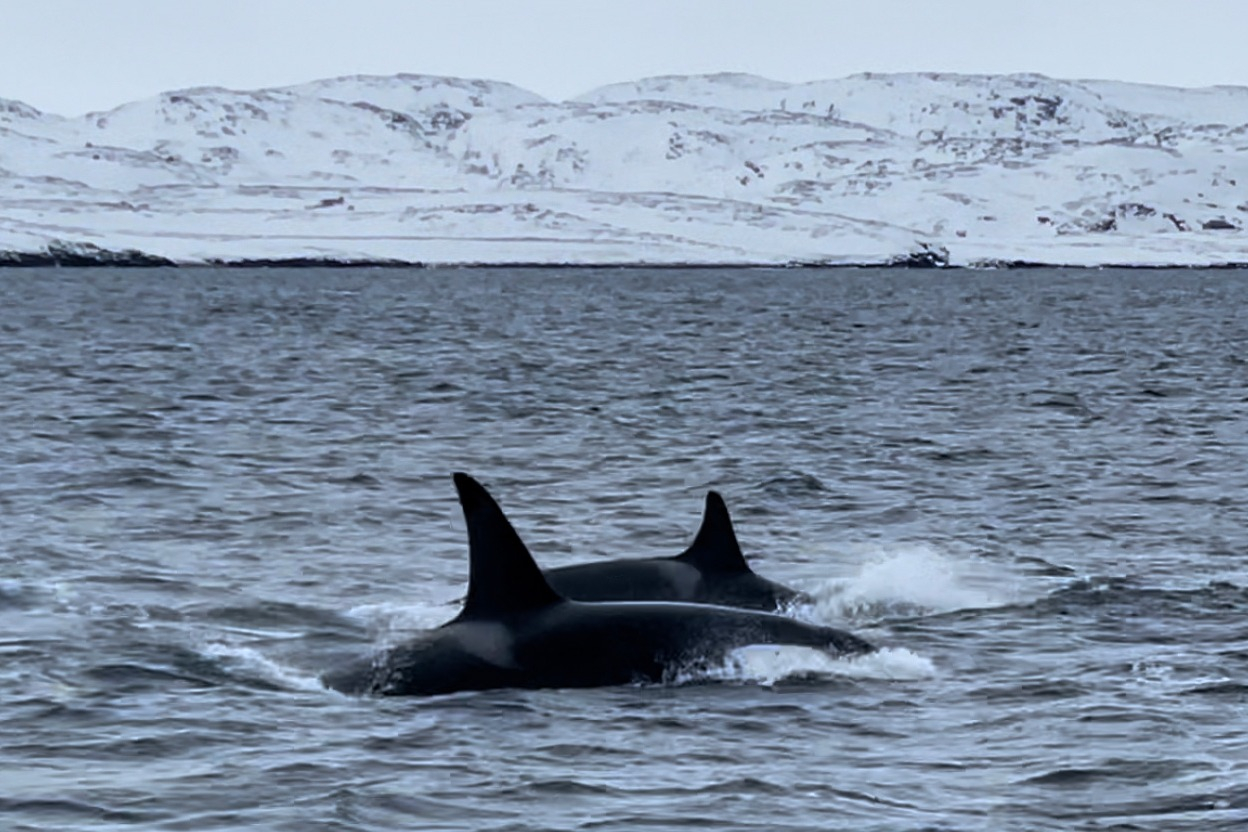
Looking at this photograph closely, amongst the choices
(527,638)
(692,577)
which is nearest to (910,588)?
(692,577)

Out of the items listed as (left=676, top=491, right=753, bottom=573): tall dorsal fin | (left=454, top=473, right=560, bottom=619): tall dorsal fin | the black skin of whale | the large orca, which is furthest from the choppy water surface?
(left=676, top=491, right=753, bottom=573): tall dorsal fin

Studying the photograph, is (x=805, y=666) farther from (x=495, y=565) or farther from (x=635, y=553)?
(x=635, y=553)

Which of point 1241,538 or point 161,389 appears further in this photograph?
point 161,389

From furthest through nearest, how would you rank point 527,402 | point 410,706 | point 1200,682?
point 527,402, point 1200,682, point 410,706

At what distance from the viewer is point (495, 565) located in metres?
15.3

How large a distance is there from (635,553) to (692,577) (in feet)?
17.3

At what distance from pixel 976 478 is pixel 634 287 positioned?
123472 millimetres

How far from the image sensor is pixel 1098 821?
1243 centimetres

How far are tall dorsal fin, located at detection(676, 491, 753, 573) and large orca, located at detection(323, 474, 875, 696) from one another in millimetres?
2172

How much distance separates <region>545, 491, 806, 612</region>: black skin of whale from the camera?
18.0 m

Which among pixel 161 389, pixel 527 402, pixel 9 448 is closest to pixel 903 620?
pixel 9 448

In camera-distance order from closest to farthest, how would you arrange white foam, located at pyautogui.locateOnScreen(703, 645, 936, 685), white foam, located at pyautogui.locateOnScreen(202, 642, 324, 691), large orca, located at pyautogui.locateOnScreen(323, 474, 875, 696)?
large orca, located at pyautogui.locateOnScreen(323, 474, 875, 696)
white foam, located at pyautogui.locateOnScreen(703, 645, 936, 685)
white foam, located at pyautogui.locateOnScreen(202, 642, 324, 691)

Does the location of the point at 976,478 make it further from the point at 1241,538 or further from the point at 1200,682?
the point at 1200,682

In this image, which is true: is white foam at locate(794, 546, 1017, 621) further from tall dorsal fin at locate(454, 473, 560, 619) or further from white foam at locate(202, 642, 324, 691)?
white foam at locate(202, 642, 324, 691)
